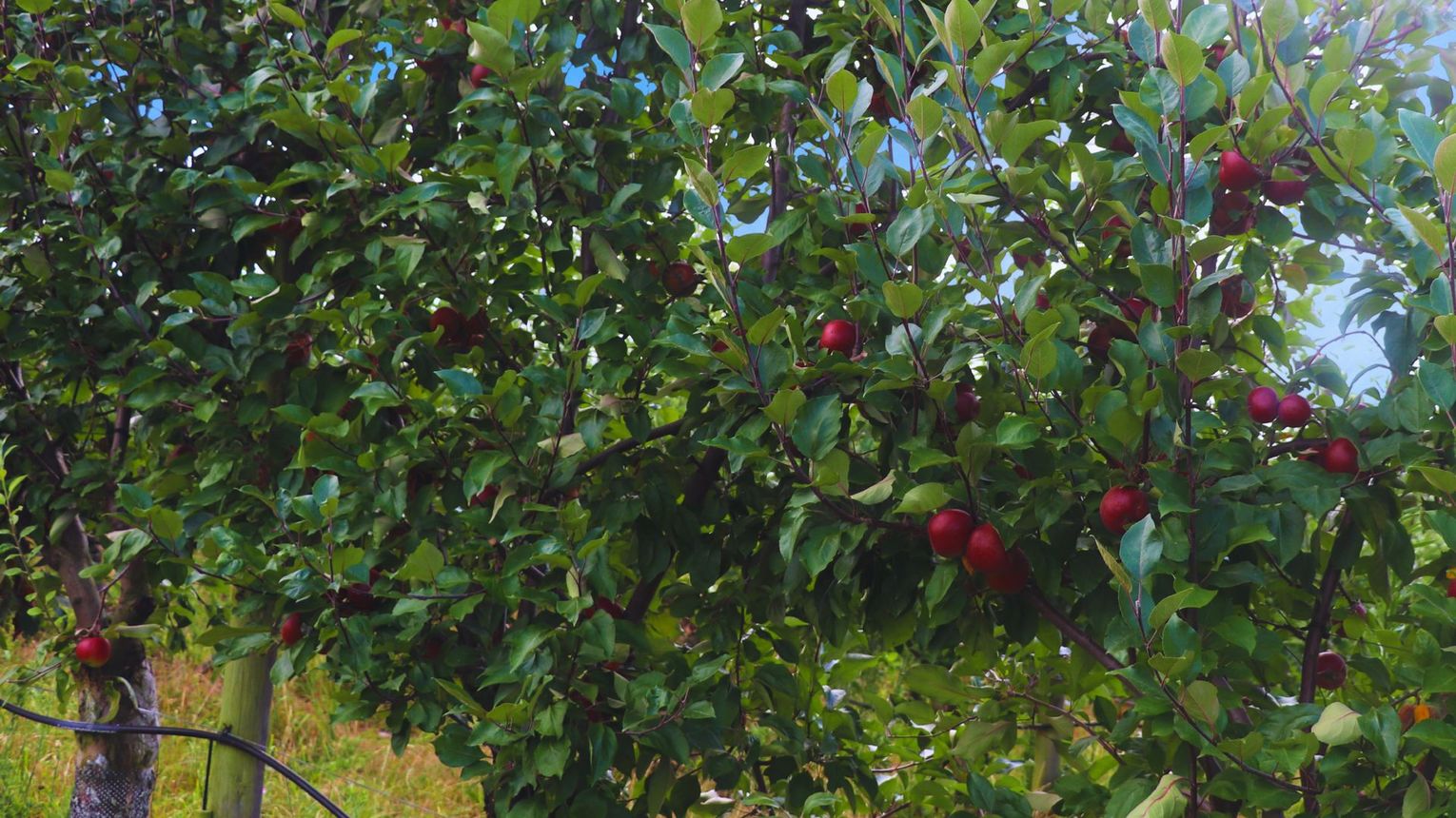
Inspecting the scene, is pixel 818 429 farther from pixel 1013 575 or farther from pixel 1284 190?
pixel 1284 190

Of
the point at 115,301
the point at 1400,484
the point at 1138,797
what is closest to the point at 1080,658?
the point at 1138,797

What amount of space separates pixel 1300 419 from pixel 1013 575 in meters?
0.40

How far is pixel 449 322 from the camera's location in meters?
1.95

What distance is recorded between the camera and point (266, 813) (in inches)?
162

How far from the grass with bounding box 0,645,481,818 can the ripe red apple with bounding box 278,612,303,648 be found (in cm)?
204

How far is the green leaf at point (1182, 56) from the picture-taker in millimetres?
1193

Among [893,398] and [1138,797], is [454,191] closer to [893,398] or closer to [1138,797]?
[893,398]

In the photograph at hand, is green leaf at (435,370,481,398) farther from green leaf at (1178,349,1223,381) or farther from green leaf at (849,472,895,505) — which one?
green leaf at (1178,349,1223,381)

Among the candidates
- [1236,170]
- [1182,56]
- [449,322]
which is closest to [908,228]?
[1182,56]

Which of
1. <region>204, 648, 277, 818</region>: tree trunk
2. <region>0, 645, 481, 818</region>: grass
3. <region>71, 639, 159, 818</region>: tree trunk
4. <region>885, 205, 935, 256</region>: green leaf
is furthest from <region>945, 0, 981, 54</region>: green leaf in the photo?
<region>0, 645, 481, 818</region>: grass

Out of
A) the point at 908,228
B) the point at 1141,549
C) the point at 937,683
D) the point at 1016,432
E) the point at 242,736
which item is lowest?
the point at 242,736

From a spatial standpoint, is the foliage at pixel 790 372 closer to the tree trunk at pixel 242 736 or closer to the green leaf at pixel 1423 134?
the green leaf at pixel 1423 134

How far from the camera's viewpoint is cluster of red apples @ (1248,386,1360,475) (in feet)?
4.58

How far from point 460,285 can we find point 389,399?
30 cm
